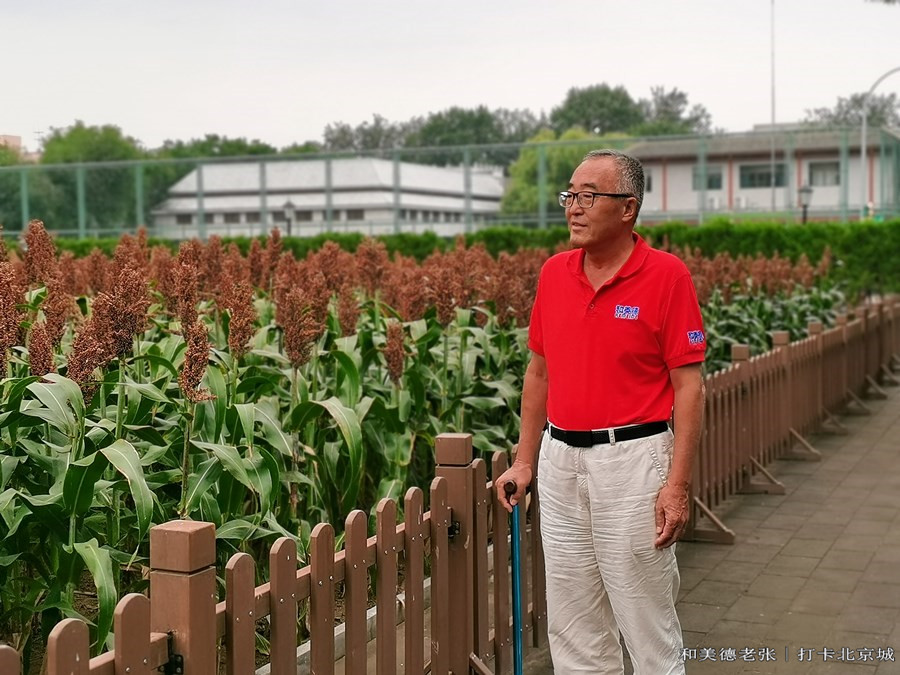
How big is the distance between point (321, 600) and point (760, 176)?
38404 millimetres

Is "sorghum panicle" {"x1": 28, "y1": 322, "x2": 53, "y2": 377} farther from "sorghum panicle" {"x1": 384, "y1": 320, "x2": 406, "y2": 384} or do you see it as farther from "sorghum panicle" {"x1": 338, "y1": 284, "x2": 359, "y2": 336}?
"sorghum panicle" {"x1": 338, "y1": 284, "x2": 359, "y2": 336}

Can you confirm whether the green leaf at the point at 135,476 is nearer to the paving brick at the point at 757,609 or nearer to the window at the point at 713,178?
A: the paving brick at the point at 757,609

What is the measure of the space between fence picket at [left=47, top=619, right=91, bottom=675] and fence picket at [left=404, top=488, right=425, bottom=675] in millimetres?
1574

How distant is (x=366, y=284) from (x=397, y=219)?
90.3 ft

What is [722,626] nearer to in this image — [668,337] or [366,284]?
[668,337]

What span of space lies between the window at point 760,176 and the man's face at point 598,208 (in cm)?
3305

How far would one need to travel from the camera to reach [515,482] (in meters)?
4.14

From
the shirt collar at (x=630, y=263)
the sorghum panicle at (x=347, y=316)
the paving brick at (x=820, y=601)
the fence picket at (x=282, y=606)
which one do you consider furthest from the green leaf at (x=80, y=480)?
the paving brick at (x=820, y=601)

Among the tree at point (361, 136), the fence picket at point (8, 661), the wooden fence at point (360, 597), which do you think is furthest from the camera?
the tree at point (361, 136)

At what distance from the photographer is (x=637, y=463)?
3.77 metres

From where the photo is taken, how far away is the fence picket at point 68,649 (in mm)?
2387

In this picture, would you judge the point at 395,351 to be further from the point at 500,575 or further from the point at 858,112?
the point at 858,112

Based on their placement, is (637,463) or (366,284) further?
(366,284)

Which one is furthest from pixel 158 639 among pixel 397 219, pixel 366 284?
pixel 397 219
